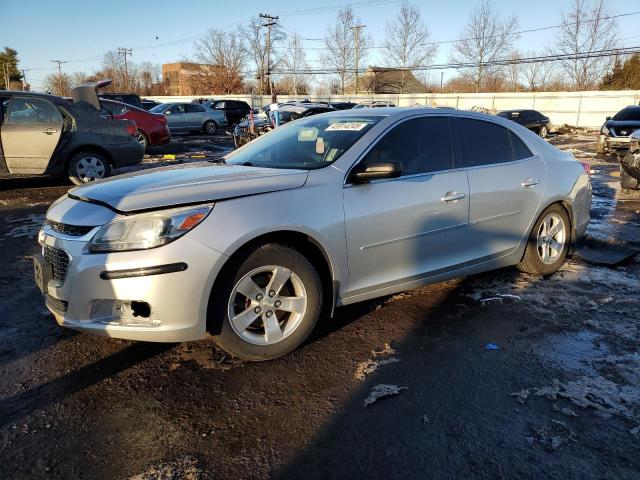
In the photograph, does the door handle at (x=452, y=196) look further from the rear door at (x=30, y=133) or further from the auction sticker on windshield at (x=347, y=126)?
the rear door at (x=30, y=133)

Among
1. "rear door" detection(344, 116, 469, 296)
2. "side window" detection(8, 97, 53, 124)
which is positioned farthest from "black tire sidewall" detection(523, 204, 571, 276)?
"side window" detection(8, 97, 53, 124)

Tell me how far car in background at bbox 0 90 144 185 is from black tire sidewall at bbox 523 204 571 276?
25.8 feet

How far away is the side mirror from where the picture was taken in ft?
10.9

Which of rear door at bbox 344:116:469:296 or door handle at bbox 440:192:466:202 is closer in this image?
rear door at bbox 344:116:469:296

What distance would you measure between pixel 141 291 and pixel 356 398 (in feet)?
4.33

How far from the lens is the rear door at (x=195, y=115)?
83.6 feet

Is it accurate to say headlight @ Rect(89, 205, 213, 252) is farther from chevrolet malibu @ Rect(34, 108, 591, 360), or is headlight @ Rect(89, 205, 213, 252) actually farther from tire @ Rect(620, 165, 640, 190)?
tire @ Rect(620, 165, 640, 190)

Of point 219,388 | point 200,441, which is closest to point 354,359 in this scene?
point 219,388

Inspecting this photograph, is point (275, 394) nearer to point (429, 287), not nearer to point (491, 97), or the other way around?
point (429, 287)

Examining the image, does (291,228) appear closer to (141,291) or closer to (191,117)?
(141,291)

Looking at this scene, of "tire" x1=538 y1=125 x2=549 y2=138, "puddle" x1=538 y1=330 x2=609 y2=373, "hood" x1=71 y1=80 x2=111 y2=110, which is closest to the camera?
"puddle" x1=538 y1=330 x2=609 y2=373

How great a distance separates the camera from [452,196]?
3826mm

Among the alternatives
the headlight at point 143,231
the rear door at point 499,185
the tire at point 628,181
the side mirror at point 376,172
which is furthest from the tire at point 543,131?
the headlight at point 143,231

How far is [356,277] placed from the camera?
341cm
